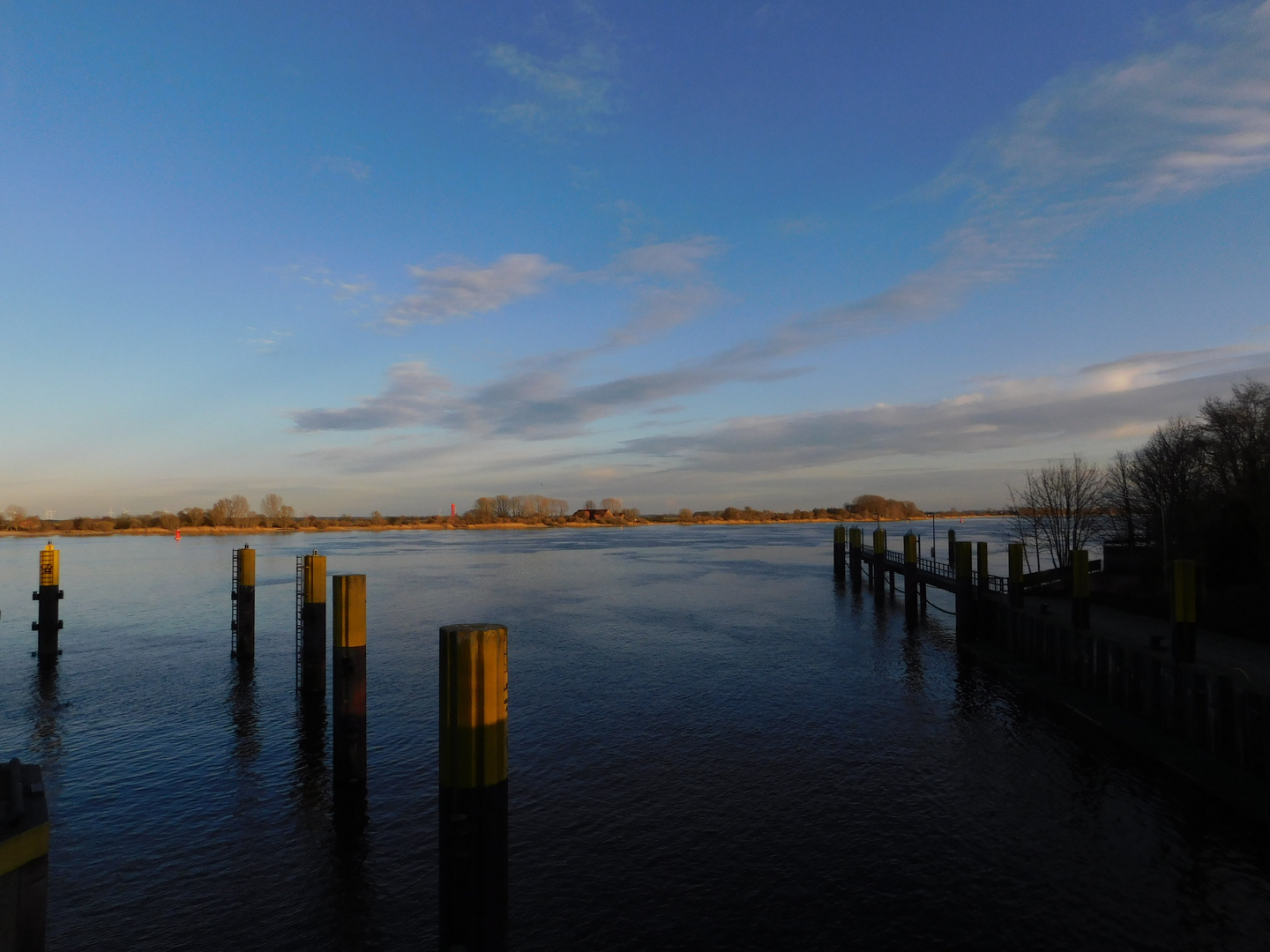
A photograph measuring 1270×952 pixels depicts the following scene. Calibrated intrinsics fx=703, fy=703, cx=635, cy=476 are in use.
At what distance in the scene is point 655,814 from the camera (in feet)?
51.6

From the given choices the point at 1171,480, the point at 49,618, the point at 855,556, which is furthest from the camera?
the point at 855,556

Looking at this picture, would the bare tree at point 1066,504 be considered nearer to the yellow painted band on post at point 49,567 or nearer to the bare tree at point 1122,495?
the bare tree at point 1122,495

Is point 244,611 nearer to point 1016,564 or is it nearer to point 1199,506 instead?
point 1016,564

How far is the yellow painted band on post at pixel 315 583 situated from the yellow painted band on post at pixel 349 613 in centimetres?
657

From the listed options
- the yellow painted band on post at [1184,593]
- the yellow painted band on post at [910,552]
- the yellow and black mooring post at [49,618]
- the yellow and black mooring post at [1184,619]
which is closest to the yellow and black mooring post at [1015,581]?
the yellow painted band on post at [910,552]

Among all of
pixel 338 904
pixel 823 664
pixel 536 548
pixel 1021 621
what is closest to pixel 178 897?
pixel 338 904

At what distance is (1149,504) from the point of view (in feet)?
184

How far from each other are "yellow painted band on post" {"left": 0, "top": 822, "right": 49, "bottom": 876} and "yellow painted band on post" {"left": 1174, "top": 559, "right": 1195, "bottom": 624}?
24.7 m

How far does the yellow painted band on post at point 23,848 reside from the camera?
7.16 metres

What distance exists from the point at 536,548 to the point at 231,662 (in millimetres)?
101663

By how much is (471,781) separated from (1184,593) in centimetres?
2090

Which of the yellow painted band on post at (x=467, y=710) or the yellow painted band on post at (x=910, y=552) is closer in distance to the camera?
the yellow painted band on post at (x=467, y=710)

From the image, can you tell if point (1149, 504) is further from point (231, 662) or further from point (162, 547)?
point (162, 547)

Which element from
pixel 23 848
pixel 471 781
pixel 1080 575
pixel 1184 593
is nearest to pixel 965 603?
pixel 1080 575
